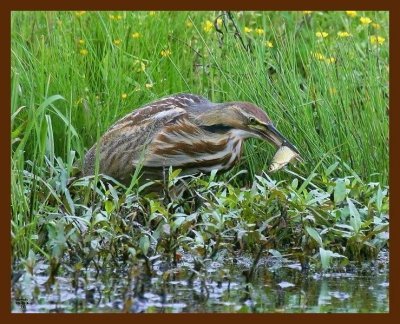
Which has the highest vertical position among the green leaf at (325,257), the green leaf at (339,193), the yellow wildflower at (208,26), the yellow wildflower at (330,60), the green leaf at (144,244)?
the yellow wildflower at (208,26)

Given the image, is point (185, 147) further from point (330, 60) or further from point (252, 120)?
point (330, 60)

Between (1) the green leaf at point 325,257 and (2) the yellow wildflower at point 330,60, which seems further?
(2) the yellow wildflower at point 330,60

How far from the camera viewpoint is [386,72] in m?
9.07

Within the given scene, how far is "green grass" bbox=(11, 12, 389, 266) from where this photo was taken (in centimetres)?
805

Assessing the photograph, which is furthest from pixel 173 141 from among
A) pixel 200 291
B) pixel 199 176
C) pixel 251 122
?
pixel 200 291

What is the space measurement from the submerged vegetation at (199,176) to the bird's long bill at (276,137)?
195 millimetres

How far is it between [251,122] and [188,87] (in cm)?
114

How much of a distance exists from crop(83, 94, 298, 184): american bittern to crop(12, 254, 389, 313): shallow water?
142 centimetres

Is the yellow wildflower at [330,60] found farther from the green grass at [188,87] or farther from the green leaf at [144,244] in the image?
the green leaf at [144,244]

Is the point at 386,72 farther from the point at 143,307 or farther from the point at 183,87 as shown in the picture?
the point at 143,307

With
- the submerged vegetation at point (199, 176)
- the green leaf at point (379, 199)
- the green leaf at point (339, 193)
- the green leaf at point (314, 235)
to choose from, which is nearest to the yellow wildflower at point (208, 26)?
the submerged vegetation at point (199, 176)

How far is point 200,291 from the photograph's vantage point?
639 cm

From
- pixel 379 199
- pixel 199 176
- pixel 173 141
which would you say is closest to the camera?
pixel 379 199

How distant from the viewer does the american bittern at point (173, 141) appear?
8.17 m
